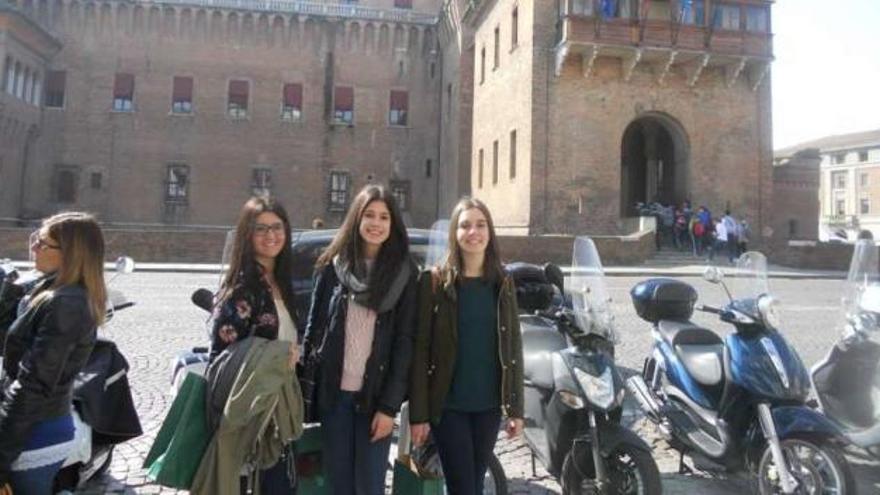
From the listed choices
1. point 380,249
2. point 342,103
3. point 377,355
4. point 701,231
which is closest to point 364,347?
point 377,355

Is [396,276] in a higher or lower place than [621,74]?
lower

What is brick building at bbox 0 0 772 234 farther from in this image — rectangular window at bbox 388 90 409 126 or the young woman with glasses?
the young woman with glasses

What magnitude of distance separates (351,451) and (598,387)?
54.2 inches

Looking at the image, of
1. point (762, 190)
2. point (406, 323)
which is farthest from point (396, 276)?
point (762, 190)

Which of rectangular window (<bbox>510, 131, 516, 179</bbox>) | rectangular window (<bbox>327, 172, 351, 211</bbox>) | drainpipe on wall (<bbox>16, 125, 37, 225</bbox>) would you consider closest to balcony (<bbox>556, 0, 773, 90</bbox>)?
rectangular window (<bbox>510, 131, 516, 179</bbox>)

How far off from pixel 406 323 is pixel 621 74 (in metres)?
23.0

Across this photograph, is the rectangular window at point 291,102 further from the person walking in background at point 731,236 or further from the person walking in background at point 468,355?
the person walking in background at point 468,355

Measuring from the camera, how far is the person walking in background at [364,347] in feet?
9.31

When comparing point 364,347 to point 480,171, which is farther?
point 480,171

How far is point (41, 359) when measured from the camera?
2.50m

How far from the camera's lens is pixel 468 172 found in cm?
3188

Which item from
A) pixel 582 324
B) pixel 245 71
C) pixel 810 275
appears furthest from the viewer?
pixel 245 71

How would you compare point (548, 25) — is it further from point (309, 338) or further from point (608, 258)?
point (309, 338)

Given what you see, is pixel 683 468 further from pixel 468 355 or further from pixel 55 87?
pixel 55 87
